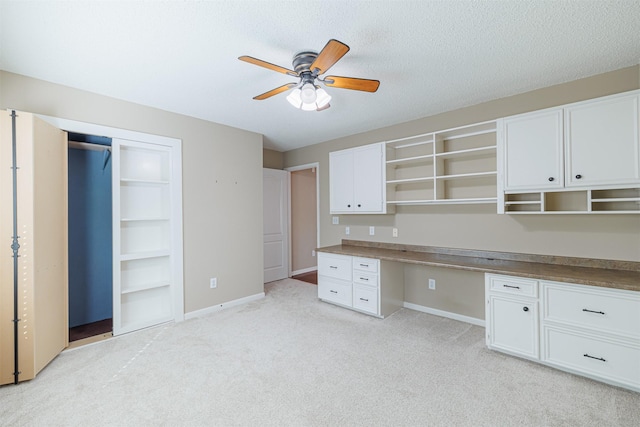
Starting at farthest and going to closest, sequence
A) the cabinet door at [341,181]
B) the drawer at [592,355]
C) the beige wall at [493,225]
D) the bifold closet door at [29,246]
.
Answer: the cabinet door at [341,181]
the beige wall at [493,225]
the bifold closet door at [29,246]
the drawer at [592,355]

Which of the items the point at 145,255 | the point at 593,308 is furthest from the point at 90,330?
the point at 593,308

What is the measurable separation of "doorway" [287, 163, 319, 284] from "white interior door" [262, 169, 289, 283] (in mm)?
149

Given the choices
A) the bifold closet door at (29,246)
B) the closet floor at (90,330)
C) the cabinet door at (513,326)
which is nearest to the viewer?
the bifold closet door at (29,246)

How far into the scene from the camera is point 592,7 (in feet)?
5.32

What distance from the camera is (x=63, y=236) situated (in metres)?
2.59

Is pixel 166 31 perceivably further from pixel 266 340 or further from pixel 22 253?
pixel 266 340

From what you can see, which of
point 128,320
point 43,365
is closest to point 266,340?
point 128,320

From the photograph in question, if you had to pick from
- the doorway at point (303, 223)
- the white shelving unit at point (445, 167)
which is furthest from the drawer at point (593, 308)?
the doorway at point (303, 223)

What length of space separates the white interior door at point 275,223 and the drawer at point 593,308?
13.2 feet

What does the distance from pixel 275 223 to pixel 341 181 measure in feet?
5.94

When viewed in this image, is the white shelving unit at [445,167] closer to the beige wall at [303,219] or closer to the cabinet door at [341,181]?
the cabinet door at [341,181]

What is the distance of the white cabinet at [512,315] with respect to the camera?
91.4 inches

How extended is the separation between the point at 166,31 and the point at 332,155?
267 centimetres

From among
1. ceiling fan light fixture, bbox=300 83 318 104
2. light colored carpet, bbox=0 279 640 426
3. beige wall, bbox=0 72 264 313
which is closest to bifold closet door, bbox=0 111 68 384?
light colored carpet, bbox=0 279 640 426
